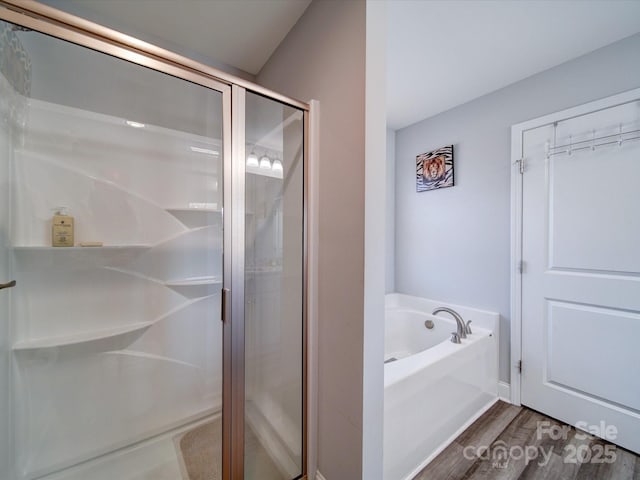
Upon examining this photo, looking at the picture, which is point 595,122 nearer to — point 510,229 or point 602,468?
point 510,229

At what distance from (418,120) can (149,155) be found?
2491 millimetres

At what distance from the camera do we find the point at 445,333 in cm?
230

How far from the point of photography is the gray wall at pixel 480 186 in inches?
68.1

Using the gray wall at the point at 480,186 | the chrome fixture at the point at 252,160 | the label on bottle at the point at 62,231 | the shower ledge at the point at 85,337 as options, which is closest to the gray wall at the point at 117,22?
the chrome fixture at the point at 252,160

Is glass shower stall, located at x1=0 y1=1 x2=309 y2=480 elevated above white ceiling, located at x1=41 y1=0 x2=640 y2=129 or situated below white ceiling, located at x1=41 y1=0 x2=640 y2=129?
below

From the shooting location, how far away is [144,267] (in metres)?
1.57

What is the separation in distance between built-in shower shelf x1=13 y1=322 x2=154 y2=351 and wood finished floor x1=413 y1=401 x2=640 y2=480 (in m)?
1.82

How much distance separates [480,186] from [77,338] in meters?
3.04

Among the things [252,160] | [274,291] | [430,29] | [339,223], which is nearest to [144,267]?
[274,291]

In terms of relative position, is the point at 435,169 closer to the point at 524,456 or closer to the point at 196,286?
the point at 524,456

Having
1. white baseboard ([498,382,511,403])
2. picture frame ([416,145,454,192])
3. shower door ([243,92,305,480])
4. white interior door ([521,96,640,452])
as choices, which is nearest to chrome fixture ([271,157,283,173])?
shower door ([243,92,305,480])

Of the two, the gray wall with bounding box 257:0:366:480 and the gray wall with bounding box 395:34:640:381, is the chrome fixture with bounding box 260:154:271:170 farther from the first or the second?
the gray wall with bounding box 395:34:640:381

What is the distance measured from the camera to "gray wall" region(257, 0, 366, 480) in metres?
1.08

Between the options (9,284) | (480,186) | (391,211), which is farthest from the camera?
(391,211)
